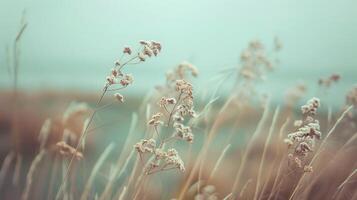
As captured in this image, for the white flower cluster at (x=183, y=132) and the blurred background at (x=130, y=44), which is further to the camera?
the blurred background at (x=130, y=44)

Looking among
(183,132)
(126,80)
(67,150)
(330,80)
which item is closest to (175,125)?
(183,132)

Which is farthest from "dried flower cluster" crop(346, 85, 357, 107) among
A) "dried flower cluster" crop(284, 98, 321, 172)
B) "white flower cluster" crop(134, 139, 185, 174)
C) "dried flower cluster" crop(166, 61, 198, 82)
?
"white flower cluster" crop(134, 139, 185, 174)

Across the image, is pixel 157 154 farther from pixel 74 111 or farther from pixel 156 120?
pixel 74 111

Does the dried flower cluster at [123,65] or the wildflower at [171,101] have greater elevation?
the dried flower cluster at [123,65]

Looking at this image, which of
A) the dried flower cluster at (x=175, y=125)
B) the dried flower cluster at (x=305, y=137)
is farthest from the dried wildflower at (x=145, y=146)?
the dried flower cluster at (x=305, y=137)

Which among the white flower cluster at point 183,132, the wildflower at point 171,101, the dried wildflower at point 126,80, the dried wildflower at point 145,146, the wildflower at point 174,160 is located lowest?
the wildflower at point 174,160

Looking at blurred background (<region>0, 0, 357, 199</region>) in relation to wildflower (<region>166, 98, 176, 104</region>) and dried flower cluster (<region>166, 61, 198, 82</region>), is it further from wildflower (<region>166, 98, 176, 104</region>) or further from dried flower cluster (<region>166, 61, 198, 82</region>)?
wildflower (<region>166, 98, 176, 104</region>)

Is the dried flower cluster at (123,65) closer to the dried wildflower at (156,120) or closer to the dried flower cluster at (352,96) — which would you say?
the dried wildflower at (156,120)

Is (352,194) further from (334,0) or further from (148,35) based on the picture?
(148,35)

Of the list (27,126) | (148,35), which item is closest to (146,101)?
(148,35)
